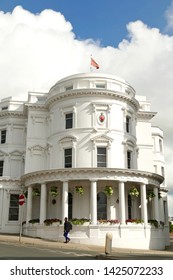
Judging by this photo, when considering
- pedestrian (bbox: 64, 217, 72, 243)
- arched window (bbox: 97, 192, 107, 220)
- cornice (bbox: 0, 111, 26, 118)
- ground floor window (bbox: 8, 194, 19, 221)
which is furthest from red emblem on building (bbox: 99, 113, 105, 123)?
ground floor window (bbox: 8, 194, 19, 221)

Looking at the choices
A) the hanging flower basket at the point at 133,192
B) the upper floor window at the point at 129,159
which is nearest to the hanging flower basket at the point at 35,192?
the hanging flower basket at the point at 133,192

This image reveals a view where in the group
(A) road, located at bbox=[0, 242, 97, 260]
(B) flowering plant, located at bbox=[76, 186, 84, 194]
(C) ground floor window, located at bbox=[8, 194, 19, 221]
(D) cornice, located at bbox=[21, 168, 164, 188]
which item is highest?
(D) cornice, located at bbox=[21, 168, 164, 188]

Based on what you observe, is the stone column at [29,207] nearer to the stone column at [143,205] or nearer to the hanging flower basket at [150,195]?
the stone column at [143,205]

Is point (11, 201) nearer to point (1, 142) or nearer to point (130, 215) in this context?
point (1, 142)

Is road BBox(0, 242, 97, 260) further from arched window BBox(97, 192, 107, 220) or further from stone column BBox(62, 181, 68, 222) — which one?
arched window BBox(97, 192, 107, 220)

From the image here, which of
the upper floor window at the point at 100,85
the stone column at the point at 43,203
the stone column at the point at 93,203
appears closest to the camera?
the stone column at the point at 93,203

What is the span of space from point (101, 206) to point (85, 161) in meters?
4.35

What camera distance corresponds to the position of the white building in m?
29.3

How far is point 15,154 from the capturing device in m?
39.9

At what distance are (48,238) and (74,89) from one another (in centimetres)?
1425

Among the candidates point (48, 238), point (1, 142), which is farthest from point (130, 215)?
point (1, 142)

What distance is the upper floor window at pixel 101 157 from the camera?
32719 mm

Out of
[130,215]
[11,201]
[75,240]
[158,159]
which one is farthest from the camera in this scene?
[158,159]

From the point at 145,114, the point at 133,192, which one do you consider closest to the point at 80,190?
the point at 133,192
